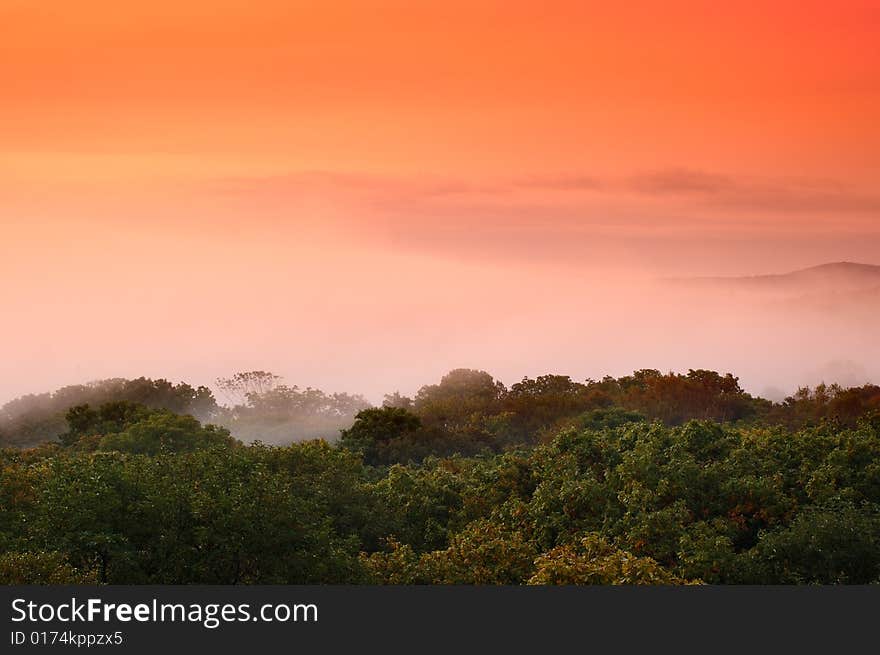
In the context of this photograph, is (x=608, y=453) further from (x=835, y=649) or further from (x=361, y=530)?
(x=835, y=649)

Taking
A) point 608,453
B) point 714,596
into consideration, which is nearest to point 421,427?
point 608,453

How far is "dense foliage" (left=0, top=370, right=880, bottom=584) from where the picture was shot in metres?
34.6

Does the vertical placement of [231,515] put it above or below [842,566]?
above

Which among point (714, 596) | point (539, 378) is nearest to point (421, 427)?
point (539, 378)

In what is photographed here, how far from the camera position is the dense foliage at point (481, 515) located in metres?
34.6

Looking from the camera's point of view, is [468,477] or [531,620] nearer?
[531,620]

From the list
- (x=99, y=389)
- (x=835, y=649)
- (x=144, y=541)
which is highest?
(x=99, y=389)

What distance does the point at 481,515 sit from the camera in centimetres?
4903

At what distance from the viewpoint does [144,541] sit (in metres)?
35.4

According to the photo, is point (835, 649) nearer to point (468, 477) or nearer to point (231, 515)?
point (231, 515)

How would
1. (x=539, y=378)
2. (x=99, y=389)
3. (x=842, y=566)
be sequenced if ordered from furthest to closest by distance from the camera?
(x=99, y=389) < (x=539, y=378) < (x=842, y=566)

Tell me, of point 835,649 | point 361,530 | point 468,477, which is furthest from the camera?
point 468,477

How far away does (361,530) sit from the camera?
47906 mm

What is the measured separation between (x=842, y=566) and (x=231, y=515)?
18.4 metres
